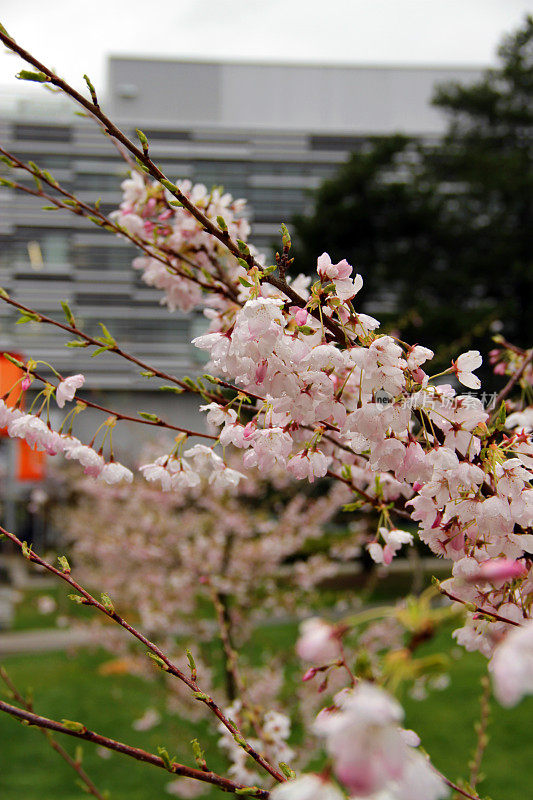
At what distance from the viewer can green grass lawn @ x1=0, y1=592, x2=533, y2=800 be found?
4.47 meters

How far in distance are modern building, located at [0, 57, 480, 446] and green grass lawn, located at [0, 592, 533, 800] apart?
33.3 feet

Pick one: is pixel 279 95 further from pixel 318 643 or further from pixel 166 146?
pixel 318 643

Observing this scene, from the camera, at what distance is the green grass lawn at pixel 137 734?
176 inches

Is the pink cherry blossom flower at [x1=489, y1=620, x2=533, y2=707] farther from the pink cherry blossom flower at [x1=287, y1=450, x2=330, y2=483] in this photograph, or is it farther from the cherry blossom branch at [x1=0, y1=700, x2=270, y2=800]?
the pink cherry blossom flower at [x1=287, y1=450, x2=330, y2=483]

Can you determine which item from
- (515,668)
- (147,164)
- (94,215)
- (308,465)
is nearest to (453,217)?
(94,215)

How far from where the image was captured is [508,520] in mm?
883

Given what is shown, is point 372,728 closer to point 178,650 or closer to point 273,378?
point 273,378

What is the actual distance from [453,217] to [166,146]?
978cm

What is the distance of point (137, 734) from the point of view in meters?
5.59

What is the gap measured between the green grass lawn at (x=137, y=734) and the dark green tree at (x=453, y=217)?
589 centimetres

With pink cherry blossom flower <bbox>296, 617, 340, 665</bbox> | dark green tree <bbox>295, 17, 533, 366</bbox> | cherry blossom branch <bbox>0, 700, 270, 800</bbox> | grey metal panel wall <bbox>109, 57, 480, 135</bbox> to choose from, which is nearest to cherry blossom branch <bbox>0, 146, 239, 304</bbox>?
cherry blossom branch <bbox>0, 700, 270, 800</bbox>

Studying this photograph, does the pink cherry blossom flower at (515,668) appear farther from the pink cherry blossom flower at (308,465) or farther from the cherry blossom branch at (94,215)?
the cherry blossom branch at (94,215)

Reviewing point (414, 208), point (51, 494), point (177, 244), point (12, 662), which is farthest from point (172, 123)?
point (177, 244)

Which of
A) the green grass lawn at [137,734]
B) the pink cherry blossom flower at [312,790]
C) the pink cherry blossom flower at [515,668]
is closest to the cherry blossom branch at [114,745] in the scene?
the pink cherry blossom flower at [312,790]
